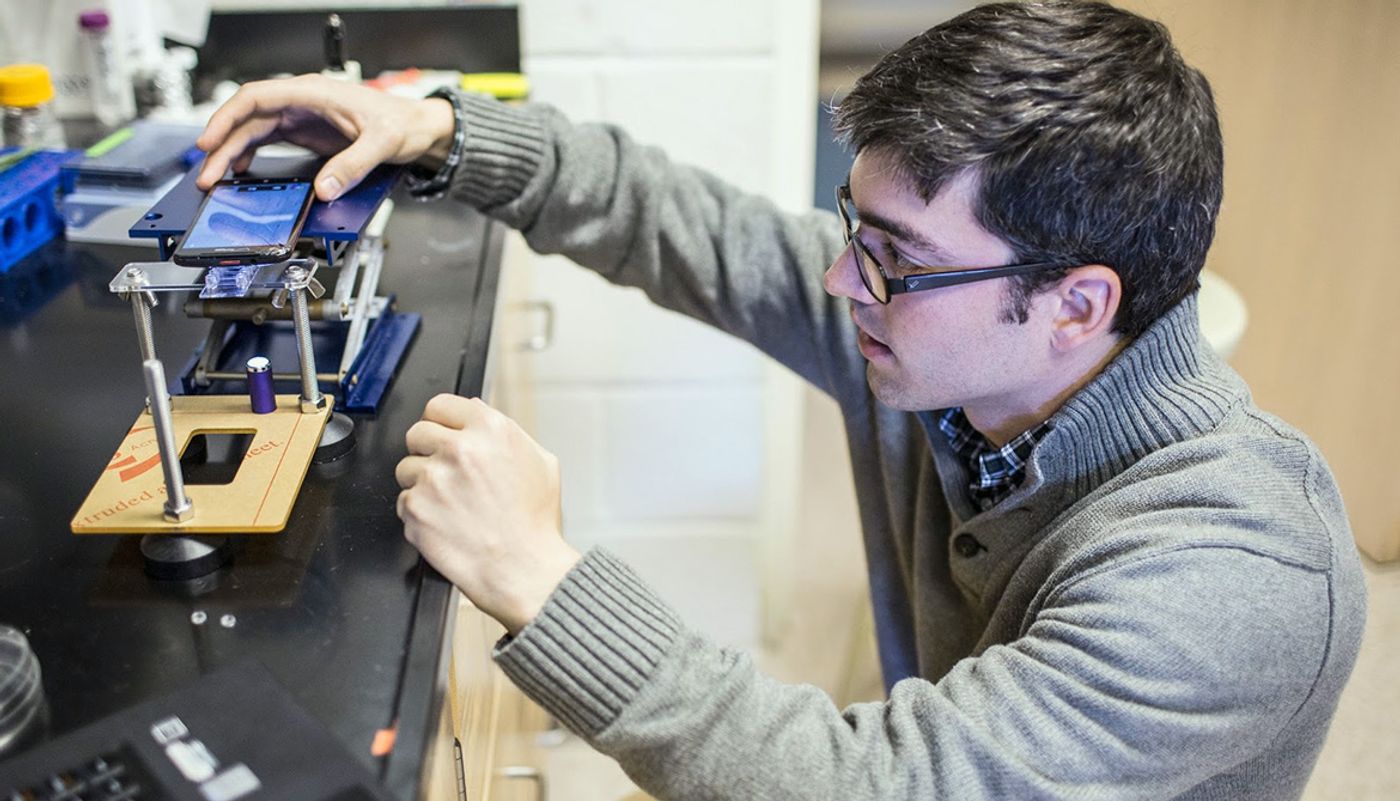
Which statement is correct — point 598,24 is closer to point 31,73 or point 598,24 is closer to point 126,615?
point 31,73

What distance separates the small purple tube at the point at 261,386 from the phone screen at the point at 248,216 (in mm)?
87

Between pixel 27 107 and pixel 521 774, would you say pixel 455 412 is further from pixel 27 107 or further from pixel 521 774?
pixel 27 107

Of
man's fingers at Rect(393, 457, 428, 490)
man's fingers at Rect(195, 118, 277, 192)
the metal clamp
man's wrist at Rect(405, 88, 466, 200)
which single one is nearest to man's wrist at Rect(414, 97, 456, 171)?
man's wrist at Rect(405, 88, 466, 200)

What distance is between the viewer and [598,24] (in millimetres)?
1641

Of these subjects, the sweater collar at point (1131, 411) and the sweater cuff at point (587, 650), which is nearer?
the sweater cuff at point (587, 650)

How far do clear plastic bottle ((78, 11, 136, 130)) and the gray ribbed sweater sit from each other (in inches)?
41.7

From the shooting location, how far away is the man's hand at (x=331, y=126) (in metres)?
1.06

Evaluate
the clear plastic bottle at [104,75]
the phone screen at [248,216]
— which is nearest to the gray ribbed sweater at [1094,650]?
the phone screen at [248,216]

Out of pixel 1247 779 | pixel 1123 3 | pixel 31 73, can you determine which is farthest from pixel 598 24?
pixel 1247 779

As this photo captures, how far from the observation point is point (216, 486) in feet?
2.71

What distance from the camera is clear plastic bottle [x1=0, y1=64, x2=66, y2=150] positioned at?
1.34m

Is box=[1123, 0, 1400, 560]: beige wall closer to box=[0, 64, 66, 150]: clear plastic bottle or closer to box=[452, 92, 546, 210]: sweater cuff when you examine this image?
box=[452, 92, 546, 210]: sweater cuff

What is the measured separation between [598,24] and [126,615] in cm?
111

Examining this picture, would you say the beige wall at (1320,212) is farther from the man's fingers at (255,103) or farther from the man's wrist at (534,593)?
the man's wrist at (534,593)
